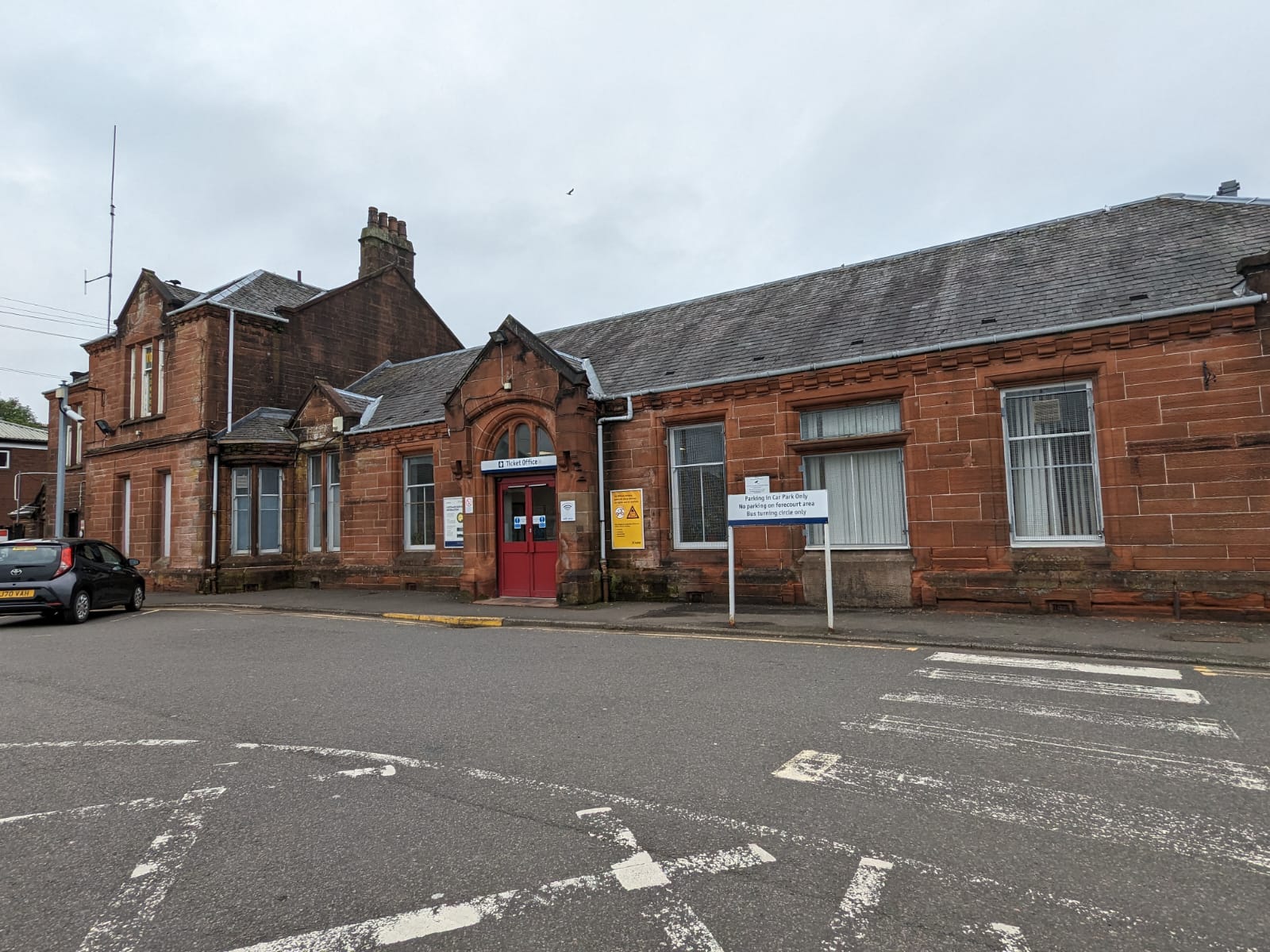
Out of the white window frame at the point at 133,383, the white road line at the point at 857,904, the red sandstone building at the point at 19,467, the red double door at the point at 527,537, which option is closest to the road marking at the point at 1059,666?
the white road line at the point at 857,904

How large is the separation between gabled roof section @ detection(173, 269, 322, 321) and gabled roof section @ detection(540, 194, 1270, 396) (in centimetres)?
1160

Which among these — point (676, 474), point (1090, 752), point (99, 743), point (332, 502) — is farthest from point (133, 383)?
point (1090, 752)

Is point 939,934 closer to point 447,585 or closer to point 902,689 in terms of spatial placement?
point 902,689

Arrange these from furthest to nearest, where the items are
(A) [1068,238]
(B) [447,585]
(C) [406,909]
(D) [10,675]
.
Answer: (B) [447,585], (A) [1068,238], (D) [10,675], (C) [406,909]

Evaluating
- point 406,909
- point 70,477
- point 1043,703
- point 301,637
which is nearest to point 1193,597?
point 1043,703

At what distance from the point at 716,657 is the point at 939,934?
5688 millimetres

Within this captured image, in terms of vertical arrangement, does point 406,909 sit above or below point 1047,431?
below

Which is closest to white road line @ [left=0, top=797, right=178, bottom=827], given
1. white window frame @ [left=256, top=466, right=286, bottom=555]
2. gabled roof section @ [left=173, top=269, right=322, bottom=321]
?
white window frame @ [left=256, top=466, right=286, bottom=555]

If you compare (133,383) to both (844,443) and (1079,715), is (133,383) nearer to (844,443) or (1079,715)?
(844,443)

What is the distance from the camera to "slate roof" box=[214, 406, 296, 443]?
802 inches

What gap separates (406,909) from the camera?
2.96 m

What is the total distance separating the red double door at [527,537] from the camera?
1503cm

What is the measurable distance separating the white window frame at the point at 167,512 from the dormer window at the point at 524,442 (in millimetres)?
12669

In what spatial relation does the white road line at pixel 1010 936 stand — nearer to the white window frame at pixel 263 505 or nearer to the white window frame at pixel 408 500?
the white window frame at pixel 408 500
